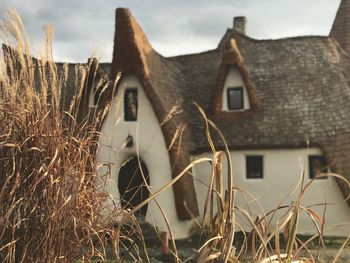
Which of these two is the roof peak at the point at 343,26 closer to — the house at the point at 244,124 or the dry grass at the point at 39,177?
the house at the point at 244,124

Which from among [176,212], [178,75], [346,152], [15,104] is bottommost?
[176,212]

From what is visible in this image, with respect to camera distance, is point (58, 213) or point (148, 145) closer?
point (58, 213)

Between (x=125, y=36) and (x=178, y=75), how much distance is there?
3320 millimetres

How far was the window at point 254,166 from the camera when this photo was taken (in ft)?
49.6

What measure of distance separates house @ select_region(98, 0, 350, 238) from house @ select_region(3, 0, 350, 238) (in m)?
0.03

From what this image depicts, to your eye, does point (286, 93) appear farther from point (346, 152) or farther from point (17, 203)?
point (17, 203)

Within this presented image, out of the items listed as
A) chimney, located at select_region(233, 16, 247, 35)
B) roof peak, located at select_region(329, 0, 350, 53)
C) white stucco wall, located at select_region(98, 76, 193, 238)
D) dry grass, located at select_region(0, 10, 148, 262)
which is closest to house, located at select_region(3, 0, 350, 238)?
white stucco wall, located at select_region(98, 76, 193, 238)

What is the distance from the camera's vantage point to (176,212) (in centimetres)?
1424

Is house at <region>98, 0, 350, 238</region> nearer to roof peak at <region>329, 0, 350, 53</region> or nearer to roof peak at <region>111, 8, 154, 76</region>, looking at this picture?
roof peak at <region>111, 8, 154, 76</region>

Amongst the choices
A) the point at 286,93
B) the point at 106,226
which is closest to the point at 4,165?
the point at 106,226

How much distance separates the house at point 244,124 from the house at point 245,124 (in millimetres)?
29

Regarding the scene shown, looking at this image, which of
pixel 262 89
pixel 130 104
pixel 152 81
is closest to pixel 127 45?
pixel 152 81

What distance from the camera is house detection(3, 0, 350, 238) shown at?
46.8ft

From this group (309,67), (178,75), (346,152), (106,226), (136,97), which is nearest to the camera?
(106,226)
